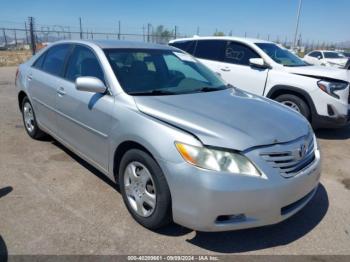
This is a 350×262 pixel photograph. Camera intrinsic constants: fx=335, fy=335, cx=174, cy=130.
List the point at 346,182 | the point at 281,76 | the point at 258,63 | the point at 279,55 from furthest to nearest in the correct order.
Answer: the point at 279,55, the point at 258,63, the point at 281,76, the point at 346,182

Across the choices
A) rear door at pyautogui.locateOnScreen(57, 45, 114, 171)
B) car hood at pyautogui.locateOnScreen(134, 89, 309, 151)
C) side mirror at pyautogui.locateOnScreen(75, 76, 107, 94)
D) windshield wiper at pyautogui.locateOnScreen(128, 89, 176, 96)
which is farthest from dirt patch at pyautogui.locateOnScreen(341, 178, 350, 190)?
side mirror at pyautogui.locateOnScreen(75, 76, 107, 94)

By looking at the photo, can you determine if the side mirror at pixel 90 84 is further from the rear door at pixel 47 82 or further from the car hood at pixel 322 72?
the car hood at pixel 322 72

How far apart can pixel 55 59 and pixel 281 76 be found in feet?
13.4

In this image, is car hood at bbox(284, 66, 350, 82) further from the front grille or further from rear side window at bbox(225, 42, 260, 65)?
the front grille

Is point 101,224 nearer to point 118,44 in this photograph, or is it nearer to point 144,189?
point 144,189

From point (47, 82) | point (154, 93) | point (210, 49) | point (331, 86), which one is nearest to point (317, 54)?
point (210, 49)

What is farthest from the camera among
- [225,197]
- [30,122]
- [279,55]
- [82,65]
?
[279,55]

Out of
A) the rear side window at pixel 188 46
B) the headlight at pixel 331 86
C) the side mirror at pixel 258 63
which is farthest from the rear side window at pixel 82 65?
the rear side window at pixel 188 46

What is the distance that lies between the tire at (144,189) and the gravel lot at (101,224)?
0.49 feet

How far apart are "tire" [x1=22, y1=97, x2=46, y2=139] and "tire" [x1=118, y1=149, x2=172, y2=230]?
256cm

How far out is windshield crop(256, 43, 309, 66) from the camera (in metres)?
6.81

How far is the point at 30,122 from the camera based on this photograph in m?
5.35

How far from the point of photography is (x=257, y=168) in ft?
8.26

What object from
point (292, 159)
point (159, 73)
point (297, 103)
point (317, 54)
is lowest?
point (317, 54)
